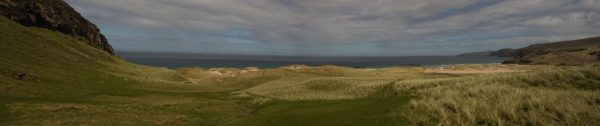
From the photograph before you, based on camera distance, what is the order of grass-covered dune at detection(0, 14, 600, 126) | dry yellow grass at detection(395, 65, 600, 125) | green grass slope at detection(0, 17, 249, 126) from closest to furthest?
dry yellow grass at detection(395, 65, 600, 125) → grass-covered dune at detection(0, 14, 600, 126) → green grass slope at detection(0, 17, 249, 126)

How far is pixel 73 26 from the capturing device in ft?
411

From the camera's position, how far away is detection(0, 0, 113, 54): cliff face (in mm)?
101500

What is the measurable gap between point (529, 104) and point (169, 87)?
5090cm

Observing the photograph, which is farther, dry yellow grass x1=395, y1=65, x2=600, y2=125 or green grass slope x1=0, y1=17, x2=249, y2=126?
green grass slope x1=0, y1=17, x2=249, y2=126

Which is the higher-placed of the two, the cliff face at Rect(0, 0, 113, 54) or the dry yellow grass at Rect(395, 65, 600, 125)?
the cliff face at Rect(0, 0, 113, 54)

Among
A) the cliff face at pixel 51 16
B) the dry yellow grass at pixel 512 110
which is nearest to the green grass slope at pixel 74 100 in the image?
the dry yellow grass at pixel 512 110

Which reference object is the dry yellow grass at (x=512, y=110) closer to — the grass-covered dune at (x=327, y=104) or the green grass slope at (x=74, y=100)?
the grass-covered dune at (x=327, y=104)

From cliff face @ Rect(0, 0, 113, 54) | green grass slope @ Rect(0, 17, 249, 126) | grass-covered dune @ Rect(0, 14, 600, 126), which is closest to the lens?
grass-covered dune @ Rect(0, 14, 600, 126)

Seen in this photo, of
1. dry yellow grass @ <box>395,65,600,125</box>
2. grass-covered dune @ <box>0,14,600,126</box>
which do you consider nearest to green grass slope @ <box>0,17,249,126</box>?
grass-covered dune @ <box>0,14,600,126</box>

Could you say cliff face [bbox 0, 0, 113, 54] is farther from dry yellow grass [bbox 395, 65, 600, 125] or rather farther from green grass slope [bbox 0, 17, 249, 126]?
dry yellow grass [bbox 395, 65, 600, 125]

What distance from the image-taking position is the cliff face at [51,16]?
102 meters

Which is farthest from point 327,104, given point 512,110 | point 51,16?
point 51,16

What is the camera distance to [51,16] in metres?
116

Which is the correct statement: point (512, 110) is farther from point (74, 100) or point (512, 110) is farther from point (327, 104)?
point (74, 100)
